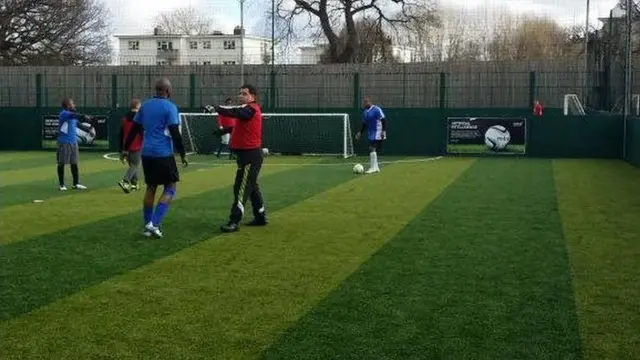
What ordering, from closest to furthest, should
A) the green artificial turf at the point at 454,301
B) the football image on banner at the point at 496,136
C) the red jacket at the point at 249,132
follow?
the green artificial turf at the point at 454,301, the red jacket at the point at 249,132, the football image on banner at the point at 496,136

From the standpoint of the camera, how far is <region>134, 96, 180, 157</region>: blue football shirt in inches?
395

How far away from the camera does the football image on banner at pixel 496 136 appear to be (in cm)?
2847

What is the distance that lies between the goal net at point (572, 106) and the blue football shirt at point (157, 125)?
21681 millimetres

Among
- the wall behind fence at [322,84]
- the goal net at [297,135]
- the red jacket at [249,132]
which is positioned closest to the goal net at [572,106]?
the wall behind fence at [322,84]

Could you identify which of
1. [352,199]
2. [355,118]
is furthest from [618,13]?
[352,199]

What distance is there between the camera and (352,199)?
47.5 ft

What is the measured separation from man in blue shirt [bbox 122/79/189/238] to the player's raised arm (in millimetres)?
595

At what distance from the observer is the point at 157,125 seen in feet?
32.9

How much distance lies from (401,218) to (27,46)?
42.6 m

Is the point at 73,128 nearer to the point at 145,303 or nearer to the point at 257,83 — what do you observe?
the point at 145,303

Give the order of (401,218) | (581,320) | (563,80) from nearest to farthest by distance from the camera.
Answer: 1. (581,320)
2. (401,218)
3. (563,80)

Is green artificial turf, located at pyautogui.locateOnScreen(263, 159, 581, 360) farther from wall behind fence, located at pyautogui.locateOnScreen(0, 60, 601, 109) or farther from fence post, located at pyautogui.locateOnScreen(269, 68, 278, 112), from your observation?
wall behind fence, located at pyautogui.locateOnScreen(0, 60, 601, 109)

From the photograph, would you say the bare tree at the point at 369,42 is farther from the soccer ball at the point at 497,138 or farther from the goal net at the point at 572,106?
the soccer ball at the point at 497,138

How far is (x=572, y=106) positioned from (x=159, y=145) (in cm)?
2407
